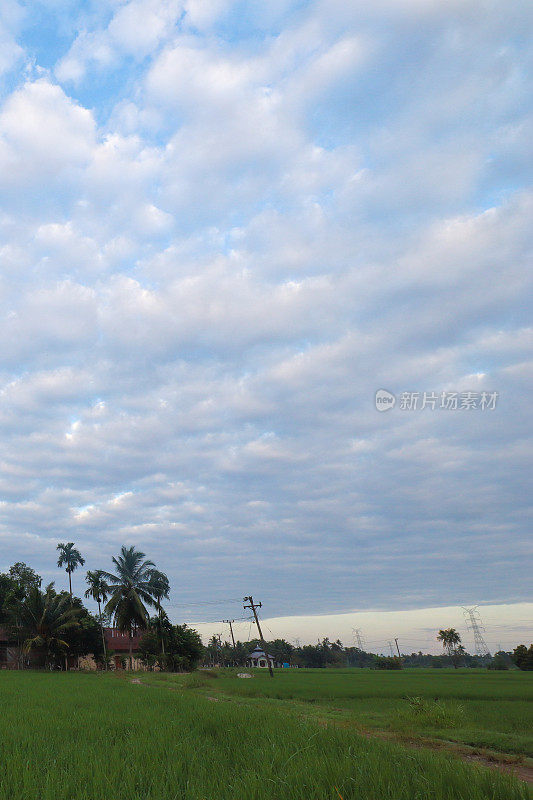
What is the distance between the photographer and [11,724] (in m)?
9.80

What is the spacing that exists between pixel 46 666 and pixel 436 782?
54.2m

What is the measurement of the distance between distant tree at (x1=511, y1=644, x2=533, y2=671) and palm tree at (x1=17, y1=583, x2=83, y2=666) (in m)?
49.7

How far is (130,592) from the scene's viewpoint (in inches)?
1918

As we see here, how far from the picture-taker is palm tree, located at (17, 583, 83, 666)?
4534 cm

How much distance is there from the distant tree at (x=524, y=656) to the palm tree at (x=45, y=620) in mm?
49672

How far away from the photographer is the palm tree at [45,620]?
149ft

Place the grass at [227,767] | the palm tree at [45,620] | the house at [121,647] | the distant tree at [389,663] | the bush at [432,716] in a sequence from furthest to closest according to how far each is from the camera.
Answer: the distant tree at [389,663] < the house at [121,647] < the palm tree at [45,620] < the bush at [432,716] < the grass at [227,767]

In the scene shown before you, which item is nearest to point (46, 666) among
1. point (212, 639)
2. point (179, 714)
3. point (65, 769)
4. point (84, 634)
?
point (84, 634)

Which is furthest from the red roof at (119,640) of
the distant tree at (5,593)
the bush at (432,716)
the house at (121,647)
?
the bush at (432,716)

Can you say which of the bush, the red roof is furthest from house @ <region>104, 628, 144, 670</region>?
the bush

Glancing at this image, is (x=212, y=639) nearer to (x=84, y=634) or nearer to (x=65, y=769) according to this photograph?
(x=84, y=634)

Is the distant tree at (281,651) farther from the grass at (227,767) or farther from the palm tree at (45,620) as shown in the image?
the grass at (227,767)

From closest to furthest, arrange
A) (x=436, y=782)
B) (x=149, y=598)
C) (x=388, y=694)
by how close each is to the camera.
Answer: (x=436, y=782) < (x=388, y=694) < (x=149, y=598)

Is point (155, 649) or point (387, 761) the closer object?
point (387, 761)
